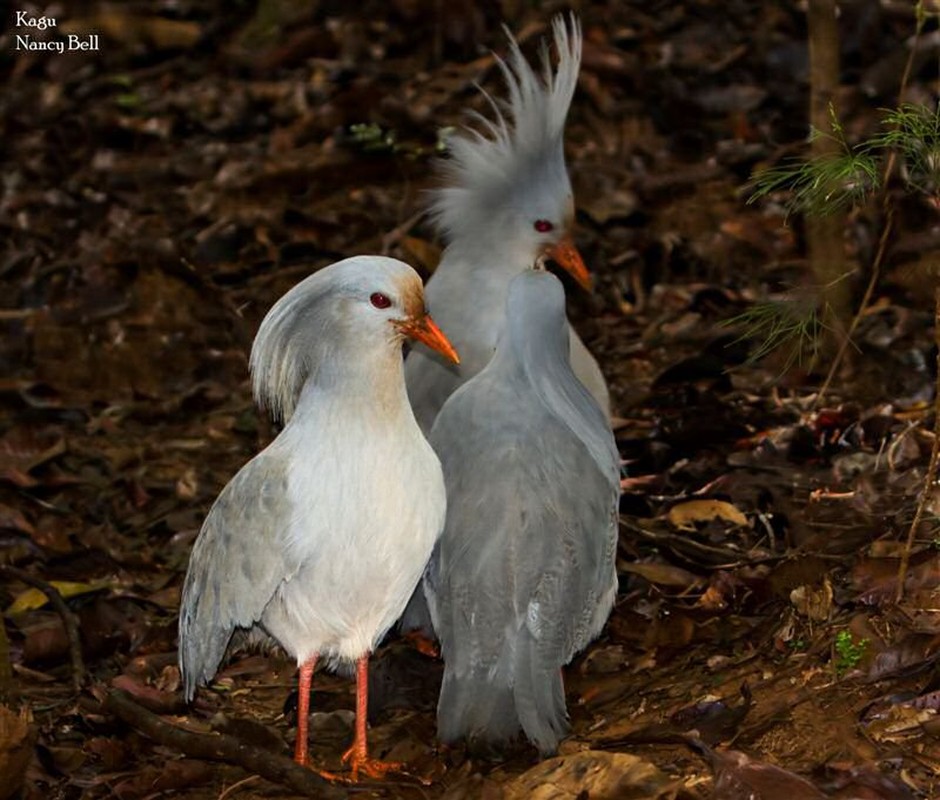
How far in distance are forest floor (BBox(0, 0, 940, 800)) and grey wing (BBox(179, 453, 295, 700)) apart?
0.21 meters

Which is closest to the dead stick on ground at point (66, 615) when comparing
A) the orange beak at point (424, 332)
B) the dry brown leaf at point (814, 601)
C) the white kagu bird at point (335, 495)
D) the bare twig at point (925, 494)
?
the white kagu bird at point (335, 495)

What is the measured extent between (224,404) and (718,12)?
4.06 meters

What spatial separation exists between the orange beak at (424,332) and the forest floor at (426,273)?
3.21 ft

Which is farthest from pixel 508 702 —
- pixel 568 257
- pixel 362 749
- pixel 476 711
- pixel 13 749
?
pixel 568 257

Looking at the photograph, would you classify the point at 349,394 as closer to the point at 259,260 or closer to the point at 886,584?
the point at 886,584

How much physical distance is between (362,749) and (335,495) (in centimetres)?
70

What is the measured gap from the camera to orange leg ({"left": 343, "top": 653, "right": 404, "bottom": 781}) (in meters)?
4.10

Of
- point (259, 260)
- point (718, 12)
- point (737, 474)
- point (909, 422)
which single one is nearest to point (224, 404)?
point (259, 260)

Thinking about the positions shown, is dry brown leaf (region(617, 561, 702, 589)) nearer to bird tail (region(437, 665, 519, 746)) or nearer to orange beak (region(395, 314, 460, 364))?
bird tail (region(437, 665, 519, 746))

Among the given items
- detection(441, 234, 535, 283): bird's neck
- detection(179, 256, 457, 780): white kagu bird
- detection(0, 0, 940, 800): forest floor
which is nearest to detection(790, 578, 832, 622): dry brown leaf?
detection(0, 0, 940, 800): forest floor

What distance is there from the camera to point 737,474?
542 cm

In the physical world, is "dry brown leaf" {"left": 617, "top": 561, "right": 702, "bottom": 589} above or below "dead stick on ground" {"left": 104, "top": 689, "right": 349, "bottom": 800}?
above

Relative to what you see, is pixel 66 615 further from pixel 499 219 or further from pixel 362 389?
pixel 499 219

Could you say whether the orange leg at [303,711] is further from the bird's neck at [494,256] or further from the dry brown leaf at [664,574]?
the bird's neck at [494,256]
